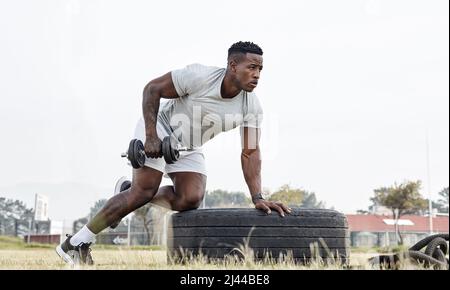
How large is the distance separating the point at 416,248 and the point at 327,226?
59 centimetres

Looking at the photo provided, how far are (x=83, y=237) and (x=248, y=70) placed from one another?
164 cm

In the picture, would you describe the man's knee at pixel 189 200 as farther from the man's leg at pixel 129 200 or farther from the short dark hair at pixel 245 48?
the short dark hair at pixel 245 48

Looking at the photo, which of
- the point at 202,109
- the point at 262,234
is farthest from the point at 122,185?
the point at 262,234

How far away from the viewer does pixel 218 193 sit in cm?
3059

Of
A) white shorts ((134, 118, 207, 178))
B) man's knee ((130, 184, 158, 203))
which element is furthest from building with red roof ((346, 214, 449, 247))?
man's knee ((130, 184, 158, 203))

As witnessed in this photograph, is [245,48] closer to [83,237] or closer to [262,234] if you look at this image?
[262,234]

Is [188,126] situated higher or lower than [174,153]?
higher

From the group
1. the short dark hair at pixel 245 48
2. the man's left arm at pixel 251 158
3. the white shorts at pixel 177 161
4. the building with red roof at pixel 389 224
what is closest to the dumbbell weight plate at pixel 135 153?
the white shorts at pixel 177 161

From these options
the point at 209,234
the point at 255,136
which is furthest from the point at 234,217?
the point at 255,136

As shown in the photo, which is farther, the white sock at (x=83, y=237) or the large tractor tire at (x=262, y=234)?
the white sock at (x=83, y=237)

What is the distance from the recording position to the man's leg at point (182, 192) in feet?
13.2

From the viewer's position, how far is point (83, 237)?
3814mm

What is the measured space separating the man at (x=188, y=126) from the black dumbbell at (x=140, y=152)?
5 cm

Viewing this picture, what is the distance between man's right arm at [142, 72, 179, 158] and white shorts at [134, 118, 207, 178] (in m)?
0.21
